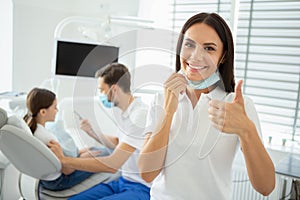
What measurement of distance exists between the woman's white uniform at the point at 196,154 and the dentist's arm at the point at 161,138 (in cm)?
3

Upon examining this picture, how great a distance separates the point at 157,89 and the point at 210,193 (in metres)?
0.37

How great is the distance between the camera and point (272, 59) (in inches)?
90.5

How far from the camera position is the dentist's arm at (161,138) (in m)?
0.87

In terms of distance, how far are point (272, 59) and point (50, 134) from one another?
1.72 meters

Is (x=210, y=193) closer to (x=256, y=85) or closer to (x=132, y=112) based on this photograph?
(x=132, y=112)

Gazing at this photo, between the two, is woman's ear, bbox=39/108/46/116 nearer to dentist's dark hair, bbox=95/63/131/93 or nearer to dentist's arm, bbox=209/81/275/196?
dentist's dark hair, bbox=95/63/131/93

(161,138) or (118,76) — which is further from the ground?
(118,76)

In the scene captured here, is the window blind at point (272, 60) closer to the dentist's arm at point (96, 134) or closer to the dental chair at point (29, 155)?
the dentist's arm at point (96, 134)

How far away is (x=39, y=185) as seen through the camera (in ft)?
4.88

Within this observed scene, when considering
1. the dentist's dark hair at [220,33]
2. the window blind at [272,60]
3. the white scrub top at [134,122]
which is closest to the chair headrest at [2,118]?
the white scrub top at [134,122]

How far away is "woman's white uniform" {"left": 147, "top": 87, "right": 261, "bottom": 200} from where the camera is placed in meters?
0.93

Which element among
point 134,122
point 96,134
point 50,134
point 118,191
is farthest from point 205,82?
point 50,134

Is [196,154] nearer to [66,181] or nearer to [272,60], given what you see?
[66,181]

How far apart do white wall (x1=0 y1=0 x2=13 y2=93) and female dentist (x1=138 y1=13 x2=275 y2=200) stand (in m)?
2.38
